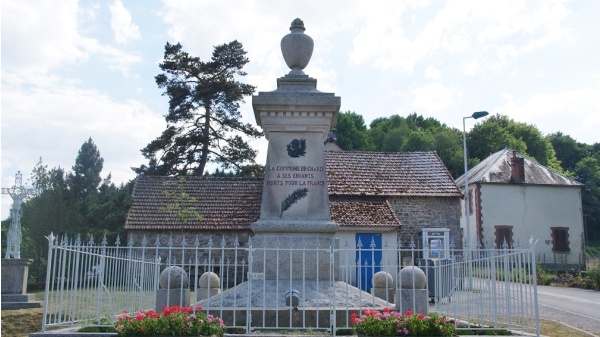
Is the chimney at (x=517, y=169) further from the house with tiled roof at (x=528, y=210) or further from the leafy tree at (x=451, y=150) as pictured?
the leafy tree at (x=451, y=150)

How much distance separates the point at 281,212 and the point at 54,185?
1327 inches

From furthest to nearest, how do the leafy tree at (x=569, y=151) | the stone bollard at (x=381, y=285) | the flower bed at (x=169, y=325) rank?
the leafy tree at (x=569, y=151), the stone bollard at (x=381, y=285), the flower bed at (x=169, y=325)

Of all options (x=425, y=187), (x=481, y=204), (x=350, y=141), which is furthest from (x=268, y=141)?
(x=350, y=141)

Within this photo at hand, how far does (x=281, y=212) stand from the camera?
33.9ft

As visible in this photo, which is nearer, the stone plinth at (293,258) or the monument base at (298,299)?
the monument base at (298,299)

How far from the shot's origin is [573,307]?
16375 millimetres

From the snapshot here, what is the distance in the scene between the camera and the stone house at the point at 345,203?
24.2 meters

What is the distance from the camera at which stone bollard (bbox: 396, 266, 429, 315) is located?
8.84 metres

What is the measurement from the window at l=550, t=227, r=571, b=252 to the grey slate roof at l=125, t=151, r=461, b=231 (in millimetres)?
13465

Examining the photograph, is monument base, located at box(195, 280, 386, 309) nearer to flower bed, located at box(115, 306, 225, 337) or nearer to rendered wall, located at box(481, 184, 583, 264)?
flower bed, located at box(115, 306, 225, 337)

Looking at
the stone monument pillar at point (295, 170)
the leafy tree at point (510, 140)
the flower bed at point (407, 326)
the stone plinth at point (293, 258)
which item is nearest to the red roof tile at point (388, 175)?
the stone monument pillar at point (295, 170)

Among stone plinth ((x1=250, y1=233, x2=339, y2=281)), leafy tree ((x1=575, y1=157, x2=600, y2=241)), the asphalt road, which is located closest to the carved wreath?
stone plinth ((x1=250, y1=233, x2=339, y2=281))

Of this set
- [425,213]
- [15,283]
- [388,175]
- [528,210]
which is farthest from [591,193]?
[15,283]

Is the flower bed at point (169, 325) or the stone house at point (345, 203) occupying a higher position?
the stone house at point (345, 203)
